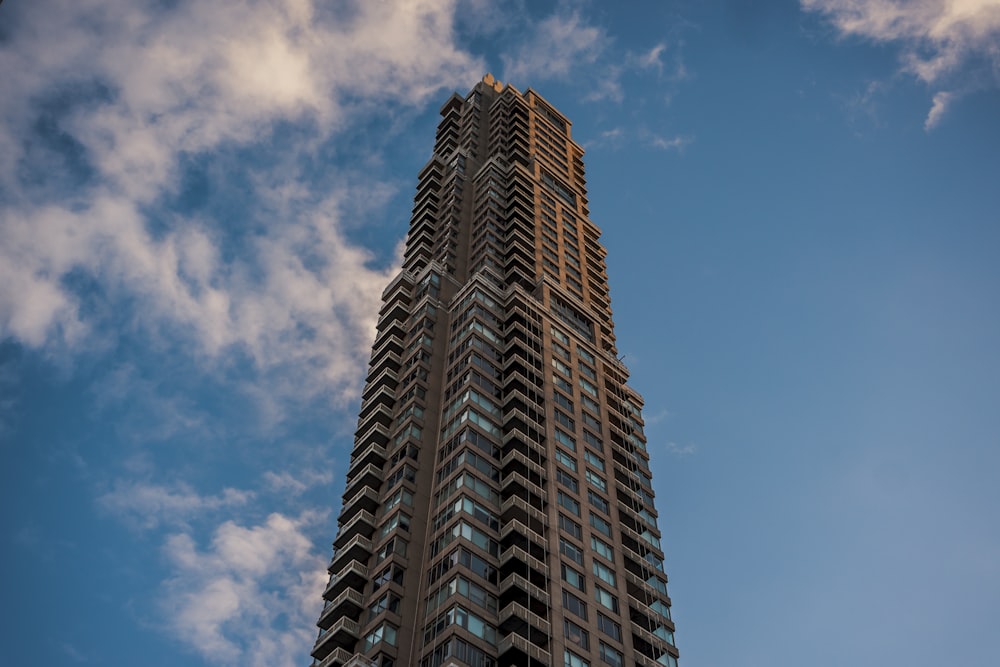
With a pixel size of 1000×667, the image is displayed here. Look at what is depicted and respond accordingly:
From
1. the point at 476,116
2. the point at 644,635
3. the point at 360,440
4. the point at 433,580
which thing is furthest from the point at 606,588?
the point at 476,116

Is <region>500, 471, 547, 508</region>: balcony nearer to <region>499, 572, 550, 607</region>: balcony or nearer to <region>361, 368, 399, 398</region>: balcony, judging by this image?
<region>499, 572, 550, 607</region>: balcony

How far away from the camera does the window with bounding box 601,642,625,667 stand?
236ft

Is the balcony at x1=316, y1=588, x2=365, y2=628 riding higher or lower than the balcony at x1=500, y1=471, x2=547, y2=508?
lower

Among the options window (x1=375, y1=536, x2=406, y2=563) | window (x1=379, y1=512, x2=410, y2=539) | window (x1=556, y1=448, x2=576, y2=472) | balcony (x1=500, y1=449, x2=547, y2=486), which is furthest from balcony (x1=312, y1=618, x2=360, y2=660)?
window (x1=556, y1=448, x2=576, y2=472)

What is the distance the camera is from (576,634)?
71375 mm

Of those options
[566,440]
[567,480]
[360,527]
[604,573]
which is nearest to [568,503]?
[567,480]

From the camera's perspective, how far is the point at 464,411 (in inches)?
3378

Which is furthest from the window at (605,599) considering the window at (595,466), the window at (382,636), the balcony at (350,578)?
the balcony at (350,578)

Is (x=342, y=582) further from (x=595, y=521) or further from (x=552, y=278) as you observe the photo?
(x=552, y=278)

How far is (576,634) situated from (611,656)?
3859 mm

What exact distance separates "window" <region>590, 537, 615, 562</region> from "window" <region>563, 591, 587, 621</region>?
6.96 m

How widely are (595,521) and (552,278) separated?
38.8 m

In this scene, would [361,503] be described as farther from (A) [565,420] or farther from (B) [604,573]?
(B) [604,573]

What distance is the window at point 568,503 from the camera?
269 feet
